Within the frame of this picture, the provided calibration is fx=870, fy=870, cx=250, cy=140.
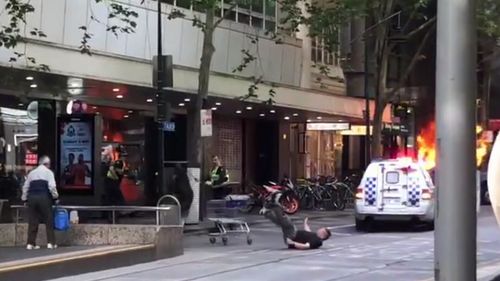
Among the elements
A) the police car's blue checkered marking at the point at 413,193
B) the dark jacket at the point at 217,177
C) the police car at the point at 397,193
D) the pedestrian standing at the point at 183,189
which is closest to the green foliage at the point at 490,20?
the police car at the point at 397,193

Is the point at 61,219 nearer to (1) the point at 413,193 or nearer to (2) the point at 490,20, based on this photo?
(1) the point at 413,193

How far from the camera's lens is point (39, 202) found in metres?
14.5

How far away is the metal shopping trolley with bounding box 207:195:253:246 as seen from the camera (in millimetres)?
17703

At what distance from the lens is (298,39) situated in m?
31.9

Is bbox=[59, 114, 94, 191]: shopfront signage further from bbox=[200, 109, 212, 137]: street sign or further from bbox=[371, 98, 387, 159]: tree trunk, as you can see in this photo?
bbox=[371, 98, 387, 159]: tree trunk

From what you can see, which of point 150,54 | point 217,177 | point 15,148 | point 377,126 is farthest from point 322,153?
point 15,148

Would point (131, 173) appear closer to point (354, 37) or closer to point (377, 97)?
point (377, 97)

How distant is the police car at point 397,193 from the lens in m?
20.2

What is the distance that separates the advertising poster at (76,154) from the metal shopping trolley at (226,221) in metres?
4.40

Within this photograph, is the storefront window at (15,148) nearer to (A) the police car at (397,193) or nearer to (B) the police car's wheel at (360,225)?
(B) the police car's wheel at (360,225)

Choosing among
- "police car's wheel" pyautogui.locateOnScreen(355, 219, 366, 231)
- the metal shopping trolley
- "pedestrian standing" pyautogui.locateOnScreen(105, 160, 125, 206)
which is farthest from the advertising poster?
"police car's wheel" pyautogui.locateOnScreen(355, 219, 366, 231)

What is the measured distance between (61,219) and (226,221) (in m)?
3.88

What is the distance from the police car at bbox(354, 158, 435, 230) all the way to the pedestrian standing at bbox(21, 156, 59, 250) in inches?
328

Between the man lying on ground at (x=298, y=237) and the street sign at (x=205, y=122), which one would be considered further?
the street sign at (x=205, y=122)
